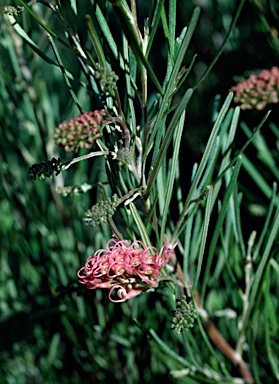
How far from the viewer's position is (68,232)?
2.20 feet

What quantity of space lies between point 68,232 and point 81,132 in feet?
1.24

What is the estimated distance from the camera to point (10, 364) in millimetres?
688

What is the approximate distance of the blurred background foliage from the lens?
59 cm

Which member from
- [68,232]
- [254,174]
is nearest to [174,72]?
[254,174]

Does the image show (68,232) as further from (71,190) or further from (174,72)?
(174,72)

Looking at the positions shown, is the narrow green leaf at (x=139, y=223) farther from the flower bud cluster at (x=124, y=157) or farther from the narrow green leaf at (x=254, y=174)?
the narrow green leaf at (x=254, y=174)

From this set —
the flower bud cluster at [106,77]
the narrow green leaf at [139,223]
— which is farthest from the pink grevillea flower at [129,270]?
the flower bud cluster at [106,77]

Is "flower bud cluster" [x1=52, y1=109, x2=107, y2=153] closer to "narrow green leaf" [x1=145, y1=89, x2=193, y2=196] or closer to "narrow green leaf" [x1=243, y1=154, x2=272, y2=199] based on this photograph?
"narrow green leaf" [x1=145, y1=89, x2=193, y2=196]

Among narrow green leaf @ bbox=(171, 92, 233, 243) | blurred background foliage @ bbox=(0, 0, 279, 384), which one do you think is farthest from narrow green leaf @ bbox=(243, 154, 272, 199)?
narrow green leaf @ bbox=(171, 92, 233, 243)

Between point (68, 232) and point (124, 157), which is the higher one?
point (124, 157)

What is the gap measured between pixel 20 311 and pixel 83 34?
1.39 ft

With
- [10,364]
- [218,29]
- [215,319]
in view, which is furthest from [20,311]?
[218,29]

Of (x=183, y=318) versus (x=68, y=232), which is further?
(x=68, y=232)

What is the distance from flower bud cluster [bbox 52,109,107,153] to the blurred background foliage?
0.24m
